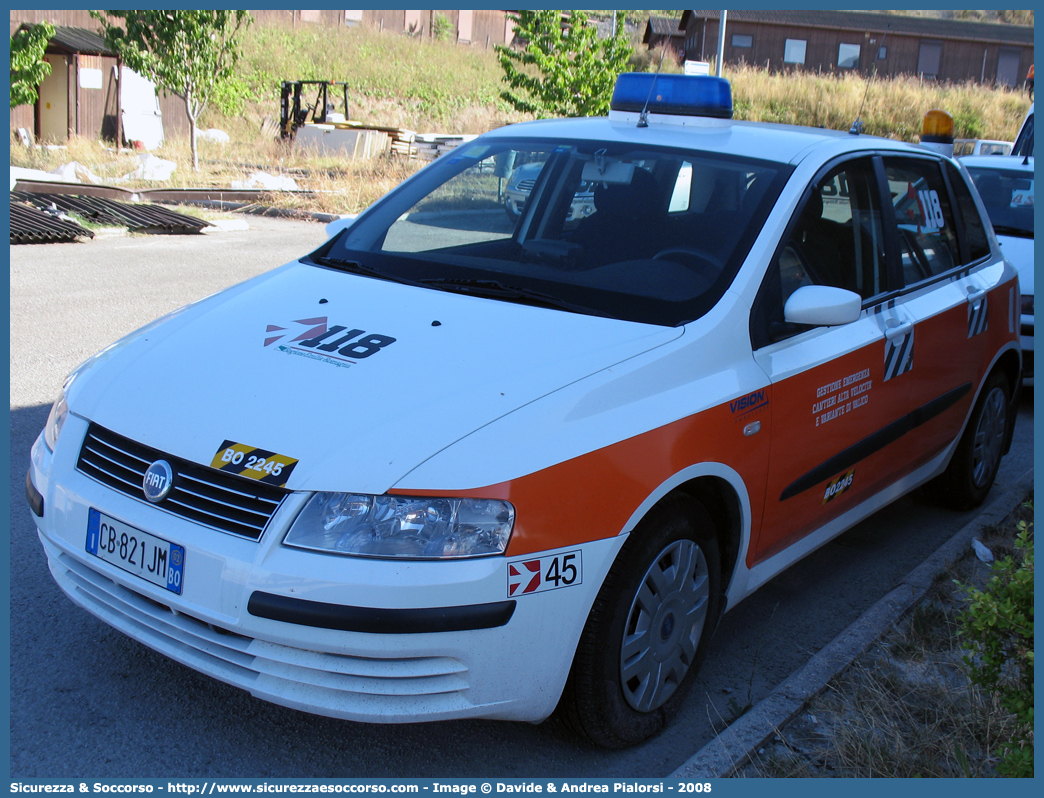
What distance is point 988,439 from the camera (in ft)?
16.0

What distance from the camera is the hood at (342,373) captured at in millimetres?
2379

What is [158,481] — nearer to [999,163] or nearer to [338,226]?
[338,226]

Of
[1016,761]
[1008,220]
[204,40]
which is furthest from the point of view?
[204,40]

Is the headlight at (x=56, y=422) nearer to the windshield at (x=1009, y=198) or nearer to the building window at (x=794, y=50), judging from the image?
the windshield at (x=1009, y=198)

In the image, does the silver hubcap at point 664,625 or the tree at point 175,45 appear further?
the tree at point 175,45

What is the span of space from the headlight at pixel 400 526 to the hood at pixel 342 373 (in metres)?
0.05

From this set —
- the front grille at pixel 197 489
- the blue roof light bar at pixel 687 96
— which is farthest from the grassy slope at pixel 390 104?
the front grille at pixel 197 489

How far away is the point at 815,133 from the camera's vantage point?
12.7ft

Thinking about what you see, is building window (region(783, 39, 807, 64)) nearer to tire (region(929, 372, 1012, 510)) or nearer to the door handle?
tire (region(929, 372, 1012, 510))

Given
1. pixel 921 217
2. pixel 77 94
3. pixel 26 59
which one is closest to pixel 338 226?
pixel 921 217

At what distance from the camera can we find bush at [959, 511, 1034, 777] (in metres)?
2.27

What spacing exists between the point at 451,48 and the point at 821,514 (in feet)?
166
